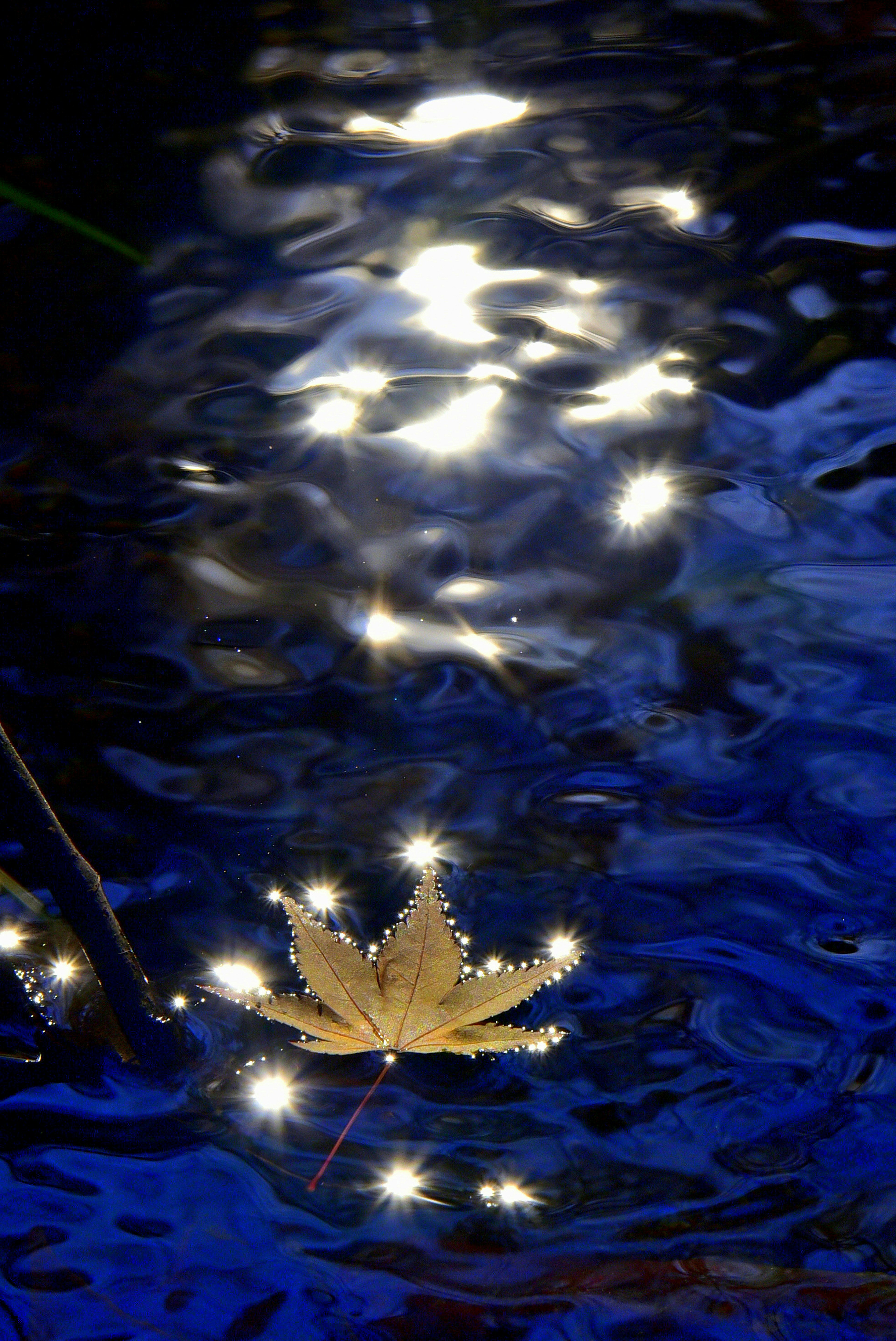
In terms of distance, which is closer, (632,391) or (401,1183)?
(401,1183)

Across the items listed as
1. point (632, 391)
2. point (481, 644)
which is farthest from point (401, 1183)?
point (632, 391)

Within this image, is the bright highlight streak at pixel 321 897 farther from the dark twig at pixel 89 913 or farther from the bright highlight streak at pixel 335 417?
the bright highlight streak at pixel 335 417

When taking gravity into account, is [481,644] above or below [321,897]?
above

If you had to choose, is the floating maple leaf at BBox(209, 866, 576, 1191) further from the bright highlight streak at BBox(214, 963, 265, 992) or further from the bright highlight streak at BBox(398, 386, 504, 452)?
the bright highlight streak at BBox(398, 386, 504, 452)

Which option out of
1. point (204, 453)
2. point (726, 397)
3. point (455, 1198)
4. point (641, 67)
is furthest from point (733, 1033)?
point (641, 67)

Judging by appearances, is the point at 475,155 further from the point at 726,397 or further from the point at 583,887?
the point at 583,887

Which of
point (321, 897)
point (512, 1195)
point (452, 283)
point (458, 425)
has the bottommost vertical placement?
point (512, 1195)

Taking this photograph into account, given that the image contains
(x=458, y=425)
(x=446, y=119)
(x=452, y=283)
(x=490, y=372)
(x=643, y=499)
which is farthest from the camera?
(x=446, y=119)

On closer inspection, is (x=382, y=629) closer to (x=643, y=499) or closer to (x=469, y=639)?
(x=469, y=639)
